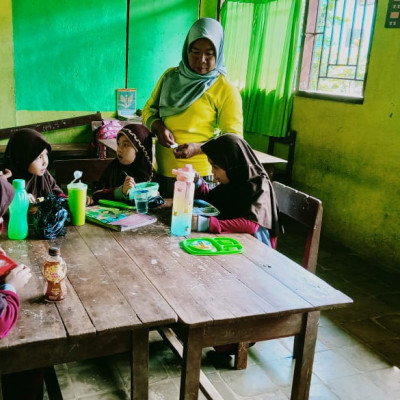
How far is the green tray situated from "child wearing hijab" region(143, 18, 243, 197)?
0.72 metres

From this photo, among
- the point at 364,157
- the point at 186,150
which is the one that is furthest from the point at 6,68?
the point at 364,157

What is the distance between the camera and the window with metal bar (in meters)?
4.14

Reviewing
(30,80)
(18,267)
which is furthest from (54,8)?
(18,267)

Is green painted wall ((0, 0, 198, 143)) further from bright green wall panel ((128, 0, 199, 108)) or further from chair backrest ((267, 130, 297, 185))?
chair backrest ((267, 130, 297, 185))

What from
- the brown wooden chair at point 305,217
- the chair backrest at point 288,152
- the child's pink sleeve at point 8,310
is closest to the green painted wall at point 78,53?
the chair backrest at point 288,152

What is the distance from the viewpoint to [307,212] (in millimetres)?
2242

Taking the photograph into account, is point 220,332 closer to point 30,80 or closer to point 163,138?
point 163,138

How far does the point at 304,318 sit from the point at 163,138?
1428 mm

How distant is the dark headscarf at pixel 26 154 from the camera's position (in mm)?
2469

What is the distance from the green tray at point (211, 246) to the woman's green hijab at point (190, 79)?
99 centimetres

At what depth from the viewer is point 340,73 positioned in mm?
4457

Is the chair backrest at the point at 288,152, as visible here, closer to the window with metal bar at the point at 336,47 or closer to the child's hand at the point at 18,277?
the window with metal bar at the point at 336,47

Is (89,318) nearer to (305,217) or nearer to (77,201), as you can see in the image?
(77,201)

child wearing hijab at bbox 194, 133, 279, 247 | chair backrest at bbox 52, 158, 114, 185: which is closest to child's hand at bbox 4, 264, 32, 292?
child wearing hijab at bbox 194, 133, 279, 247
